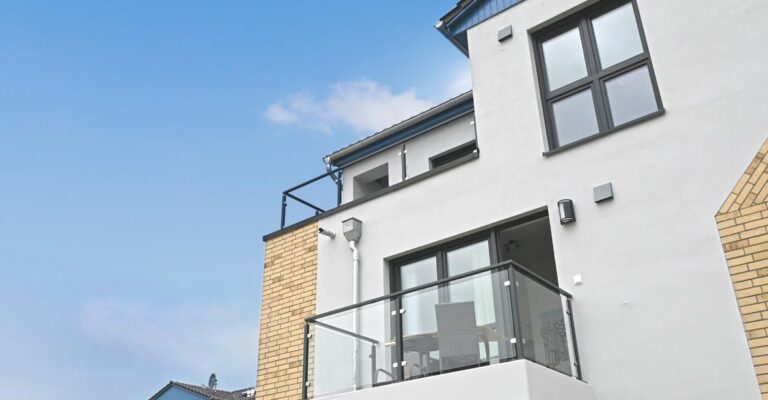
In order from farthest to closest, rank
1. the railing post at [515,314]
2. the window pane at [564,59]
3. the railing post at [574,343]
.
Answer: the window pane at [564,59], the railing post at [574,343], the railing post at [515,314]

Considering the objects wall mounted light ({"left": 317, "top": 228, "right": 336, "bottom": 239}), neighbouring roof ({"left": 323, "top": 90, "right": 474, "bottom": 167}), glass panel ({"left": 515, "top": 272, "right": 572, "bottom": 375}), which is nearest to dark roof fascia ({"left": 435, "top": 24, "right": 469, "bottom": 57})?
neighbouring roof ({"left": 323, "top": 90, "right": 474, "bottom": 167})

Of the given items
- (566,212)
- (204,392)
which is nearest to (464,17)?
(566,212)

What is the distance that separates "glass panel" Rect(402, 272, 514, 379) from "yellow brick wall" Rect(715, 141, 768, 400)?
82.3 inches

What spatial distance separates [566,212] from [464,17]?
3689 mm

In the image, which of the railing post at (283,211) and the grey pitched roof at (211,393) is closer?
the railing post at (283,211)

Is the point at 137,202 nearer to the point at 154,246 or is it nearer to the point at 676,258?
the point at 154,246

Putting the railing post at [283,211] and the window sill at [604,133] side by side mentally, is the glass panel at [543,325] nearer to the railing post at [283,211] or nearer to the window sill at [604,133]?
the window sill at [604,133]

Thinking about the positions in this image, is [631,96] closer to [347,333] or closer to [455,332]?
[455,332]

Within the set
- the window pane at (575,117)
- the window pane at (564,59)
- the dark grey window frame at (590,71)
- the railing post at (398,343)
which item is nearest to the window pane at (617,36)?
the dark grey window frame at (590,71)

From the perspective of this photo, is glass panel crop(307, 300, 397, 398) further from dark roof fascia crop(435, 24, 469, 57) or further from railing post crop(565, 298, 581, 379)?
dark roof fascia crop(435, 24, 469, 57)

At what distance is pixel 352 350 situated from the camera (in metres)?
8.45

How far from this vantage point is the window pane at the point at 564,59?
9195 millimetres

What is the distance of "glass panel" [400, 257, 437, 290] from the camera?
9555 millimetres

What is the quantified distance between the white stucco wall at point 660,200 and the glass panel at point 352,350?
3.47 ft
